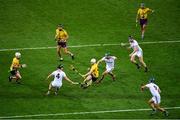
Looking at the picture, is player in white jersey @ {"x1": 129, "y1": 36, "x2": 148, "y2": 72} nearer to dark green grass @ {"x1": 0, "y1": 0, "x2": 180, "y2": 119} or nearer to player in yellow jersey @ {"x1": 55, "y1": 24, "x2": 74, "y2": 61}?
dark green grass @ {"x1": 0, "y1": 0, "x2": 180, "y2": 119}

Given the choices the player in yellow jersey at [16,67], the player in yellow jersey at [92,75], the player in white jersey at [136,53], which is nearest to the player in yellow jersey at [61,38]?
the player in yellow jersey at [16,67]

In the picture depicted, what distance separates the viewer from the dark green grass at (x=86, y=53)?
112 ft

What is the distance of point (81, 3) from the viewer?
161ft

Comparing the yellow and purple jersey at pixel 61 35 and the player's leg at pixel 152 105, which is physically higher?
the yellow and purple jersey at pixel 61 35

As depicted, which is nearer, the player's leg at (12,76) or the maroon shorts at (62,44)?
the player's leg at (12,76)

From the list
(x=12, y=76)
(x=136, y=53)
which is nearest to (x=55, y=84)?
(x=12, y=76)

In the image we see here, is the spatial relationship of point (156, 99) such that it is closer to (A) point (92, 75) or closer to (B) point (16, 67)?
(A) point (92, 75)

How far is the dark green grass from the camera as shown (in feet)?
112

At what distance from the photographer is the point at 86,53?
4100 cm

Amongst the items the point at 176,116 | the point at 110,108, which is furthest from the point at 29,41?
the point at 176,116

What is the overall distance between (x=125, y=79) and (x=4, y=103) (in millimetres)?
7988

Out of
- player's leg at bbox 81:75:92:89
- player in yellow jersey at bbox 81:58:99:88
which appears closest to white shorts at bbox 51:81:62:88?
player in yellow jersey at bbox 81:58:99:88

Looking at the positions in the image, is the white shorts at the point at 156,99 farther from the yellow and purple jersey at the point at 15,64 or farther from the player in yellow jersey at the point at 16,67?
the yellow and purple jersey at the point at 15,64

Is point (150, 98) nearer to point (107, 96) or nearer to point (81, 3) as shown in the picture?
point (107, 96)
